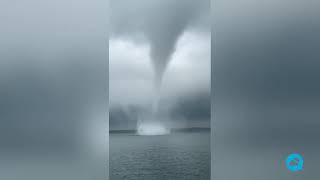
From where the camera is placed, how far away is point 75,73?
2660 millimetres

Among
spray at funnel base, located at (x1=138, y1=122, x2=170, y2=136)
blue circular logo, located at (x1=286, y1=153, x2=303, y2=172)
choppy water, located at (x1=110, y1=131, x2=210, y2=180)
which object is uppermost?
blue circular logo, located at (x1=286, y1=153, x2=303, y2=172)

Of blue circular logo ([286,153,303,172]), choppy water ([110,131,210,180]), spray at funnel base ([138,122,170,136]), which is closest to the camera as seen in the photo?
blue circular logo ([286,153,303,172])

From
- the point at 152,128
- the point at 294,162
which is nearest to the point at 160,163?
the point at 152,128

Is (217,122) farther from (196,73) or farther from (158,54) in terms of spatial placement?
(158,54)

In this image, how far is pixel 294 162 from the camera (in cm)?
280

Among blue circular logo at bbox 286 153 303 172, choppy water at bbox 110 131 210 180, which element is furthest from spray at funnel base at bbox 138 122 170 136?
choppy water at bbox 110 131 210 180

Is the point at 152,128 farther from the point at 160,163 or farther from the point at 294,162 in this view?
the point at 160,163

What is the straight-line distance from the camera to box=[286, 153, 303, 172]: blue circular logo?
110 inches

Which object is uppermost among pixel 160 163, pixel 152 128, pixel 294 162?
pixel 294 162

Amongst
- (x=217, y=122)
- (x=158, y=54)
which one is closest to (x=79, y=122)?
(x=217, y=122)

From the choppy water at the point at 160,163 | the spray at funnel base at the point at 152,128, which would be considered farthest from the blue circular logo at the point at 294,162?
the choppy water at the point at 160,163

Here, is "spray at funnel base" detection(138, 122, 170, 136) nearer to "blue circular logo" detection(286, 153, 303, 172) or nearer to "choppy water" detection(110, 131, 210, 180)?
"blue circular logo" detection(286, 153, 303, 172)

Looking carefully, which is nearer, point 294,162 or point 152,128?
point 294,162

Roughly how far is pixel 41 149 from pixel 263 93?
72.1 inches
